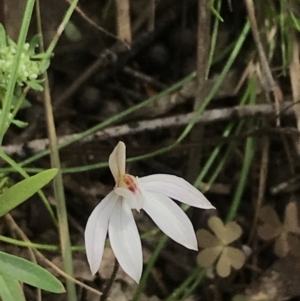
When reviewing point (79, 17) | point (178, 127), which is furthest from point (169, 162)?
point (79, 17)

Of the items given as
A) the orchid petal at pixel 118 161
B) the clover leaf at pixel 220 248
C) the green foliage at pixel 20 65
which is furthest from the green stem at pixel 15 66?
the clover leaf at pixel 220 248

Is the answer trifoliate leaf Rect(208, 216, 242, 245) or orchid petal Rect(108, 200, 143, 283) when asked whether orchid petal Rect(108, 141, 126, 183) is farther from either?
trifoliate leaf Rect(208, 216, 242, 245)

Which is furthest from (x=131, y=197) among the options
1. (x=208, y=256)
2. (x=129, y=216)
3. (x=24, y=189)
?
(x=208, y=256)

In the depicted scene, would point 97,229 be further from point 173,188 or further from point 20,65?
point 20,65

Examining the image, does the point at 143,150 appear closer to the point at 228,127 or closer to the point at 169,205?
the point at 228,127

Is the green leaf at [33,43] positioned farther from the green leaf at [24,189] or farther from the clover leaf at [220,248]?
the clover leaf at [220,248]

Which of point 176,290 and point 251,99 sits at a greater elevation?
point 251,99

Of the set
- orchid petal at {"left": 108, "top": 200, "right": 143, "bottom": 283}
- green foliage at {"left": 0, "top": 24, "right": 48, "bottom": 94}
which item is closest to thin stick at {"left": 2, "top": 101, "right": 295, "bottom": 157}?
green foliage at {"left": 0, "top": 24, "right": 48, "bottom": 94}
